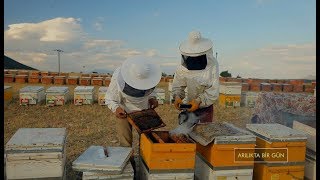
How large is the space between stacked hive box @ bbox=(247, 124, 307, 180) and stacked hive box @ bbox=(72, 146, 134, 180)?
4.73ft

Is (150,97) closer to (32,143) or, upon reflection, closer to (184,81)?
(184,81)

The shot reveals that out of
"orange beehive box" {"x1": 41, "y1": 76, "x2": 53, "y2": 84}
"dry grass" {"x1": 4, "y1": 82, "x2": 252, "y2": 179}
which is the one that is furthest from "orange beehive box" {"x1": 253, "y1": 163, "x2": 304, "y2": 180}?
"orange beehive box" {"x1": 41, "y1": 76, "x2": 53, "y2": 84}

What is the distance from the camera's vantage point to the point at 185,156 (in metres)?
3.20

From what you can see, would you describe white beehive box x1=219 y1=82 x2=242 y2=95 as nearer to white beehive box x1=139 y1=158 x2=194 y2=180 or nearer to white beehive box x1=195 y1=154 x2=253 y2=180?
white beehive box x1=195 y1=154 x2=253 y2=180

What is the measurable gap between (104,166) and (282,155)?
186 cm

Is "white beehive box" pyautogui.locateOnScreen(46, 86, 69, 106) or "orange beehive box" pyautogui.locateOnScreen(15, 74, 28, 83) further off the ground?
"orange beehive box" pyautogui.locateOnScreen(15, 74, 28, 83)

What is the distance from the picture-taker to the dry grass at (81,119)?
747 centimetres

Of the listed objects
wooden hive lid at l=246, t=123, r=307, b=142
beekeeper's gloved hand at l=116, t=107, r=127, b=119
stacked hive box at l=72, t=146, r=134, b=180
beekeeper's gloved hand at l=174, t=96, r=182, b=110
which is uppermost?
beekeeper's gloved hand at l=174, t=96, r=182, b=110

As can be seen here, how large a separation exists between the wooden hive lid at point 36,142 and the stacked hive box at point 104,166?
0.25m

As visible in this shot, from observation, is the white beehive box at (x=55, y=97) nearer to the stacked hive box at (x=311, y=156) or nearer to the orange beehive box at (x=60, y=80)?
the orange beehive box at (x=60, y=80)

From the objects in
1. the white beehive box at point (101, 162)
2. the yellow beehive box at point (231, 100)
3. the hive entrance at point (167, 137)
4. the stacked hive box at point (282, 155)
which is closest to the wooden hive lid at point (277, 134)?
the stacked hive box at point (282, 155)

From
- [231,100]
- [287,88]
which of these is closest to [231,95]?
[231,100]

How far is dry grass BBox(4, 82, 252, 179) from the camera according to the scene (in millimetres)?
7469

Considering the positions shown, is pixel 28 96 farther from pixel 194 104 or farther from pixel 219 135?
pixel 219 135
